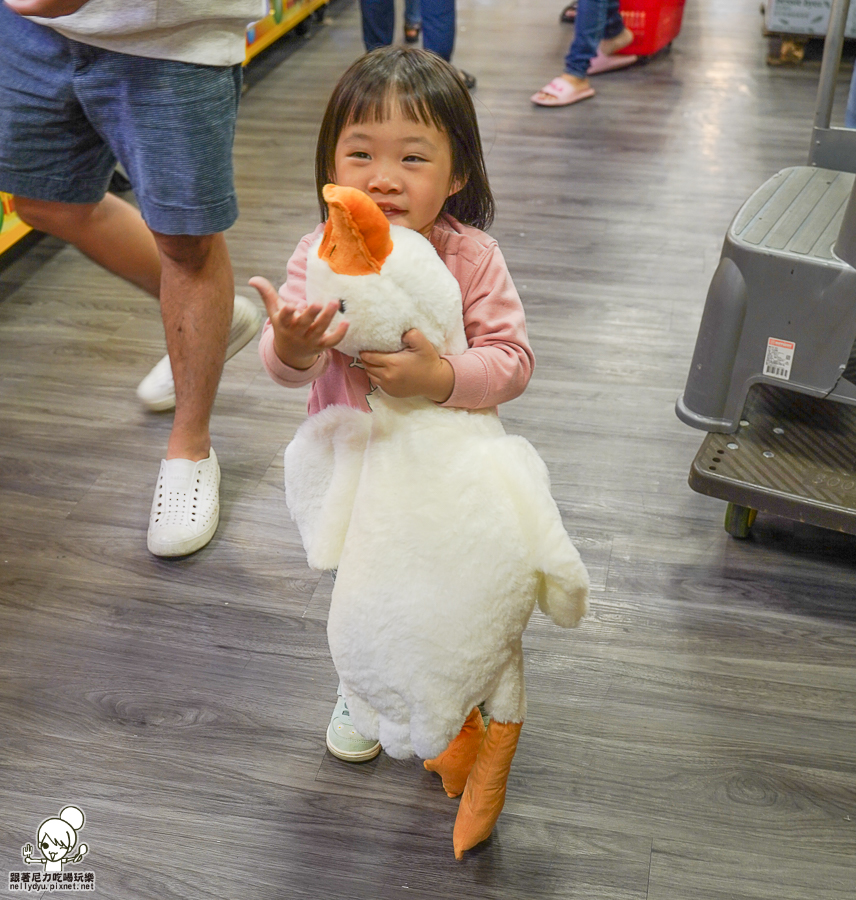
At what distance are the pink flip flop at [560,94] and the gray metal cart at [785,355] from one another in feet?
5.69

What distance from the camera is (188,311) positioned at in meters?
1.54

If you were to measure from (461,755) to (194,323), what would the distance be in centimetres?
80

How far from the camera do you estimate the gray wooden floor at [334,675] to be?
115cm

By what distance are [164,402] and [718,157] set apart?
6.18ft

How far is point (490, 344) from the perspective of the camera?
93 cm

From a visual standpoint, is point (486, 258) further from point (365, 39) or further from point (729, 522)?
point (365, 39)

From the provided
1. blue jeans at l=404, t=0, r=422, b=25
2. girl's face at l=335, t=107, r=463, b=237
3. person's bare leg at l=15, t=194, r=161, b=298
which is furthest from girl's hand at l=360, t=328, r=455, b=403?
blue jeans at l=404, t=0, r=422, b=25

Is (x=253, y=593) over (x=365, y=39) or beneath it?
beneath

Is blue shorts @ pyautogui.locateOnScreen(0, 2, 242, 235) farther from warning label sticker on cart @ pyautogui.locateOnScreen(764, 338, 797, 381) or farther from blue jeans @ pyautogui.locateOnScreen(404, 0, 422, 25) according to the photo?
blue jeans @ pyautogui.locateOnScreen(404, 0, 422, 25)

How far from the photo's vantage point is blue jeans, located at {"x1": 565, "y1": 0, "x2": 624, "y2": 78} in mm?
3273

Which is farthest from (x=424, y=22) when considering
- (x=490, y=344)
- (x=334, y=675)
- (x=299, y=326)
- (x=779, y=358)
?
(x=299, y=326)

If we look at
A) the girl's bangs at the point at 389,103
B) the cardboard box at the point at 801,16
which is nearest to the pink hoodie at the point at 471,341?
the girl's bangs at the point at 389,103

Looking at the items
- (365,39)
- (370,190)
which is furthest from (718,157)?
(370,190)

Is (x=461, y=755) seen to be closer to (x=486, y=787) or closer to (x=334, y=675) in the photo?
(x=486, y=787)
